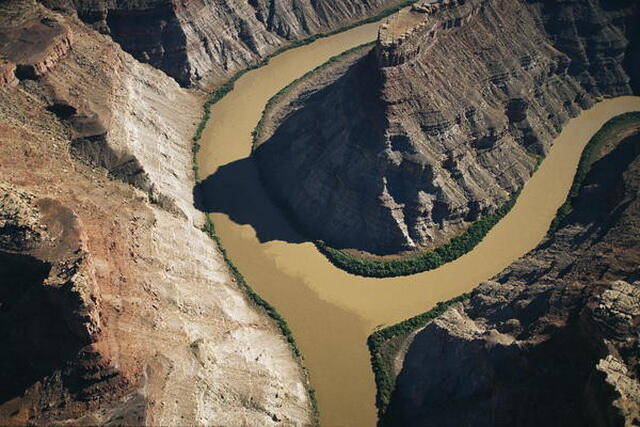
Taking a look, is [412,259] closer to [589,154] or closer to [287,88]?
[589,154]

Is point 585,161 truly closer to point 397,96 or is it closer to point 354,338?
point 397,96

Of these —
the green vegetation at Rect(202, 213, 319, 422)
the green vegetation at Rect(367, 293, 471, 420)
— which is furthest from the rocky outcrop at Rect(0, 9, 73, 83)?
the green vegetation at Rect(367, 293, 471, 420)

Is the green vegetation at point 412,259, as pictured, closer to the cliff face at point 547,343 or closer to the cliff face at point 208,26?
the cliff face at point 547,343

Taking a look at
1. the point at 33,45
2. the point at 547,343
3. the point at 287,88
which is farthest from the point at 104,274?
the point at 287,88

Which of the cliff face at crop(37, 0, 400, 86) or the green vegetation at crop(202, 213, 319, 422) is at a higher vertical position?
the cliff face at crop(37, 0, 400, 86)

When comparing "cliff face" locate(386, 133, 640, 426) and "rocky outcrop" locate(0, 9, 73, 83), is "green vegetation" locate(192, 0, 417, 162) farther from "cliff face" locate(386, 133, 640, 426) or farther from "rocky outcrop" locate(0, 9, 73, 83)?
"cliff face" locate(386, 133, 640, 426)

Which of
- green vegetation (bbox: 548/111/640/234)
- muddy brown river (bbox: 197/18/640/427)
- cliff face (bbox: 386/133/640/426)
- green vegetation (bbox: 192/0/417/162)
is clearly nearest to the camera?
cliff face (bbox: 386/133/640/426)
